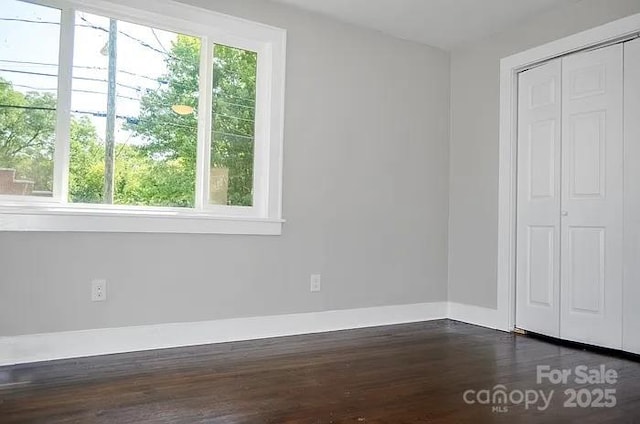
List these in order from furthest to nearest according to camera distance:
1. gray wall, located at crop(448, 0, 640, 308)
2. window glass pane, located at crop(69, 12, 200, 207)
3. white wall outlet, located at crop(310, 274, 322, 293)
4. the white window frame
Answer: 1. gray wall, located at crop(448, 0, 640, 308)
2. white wall outlet, located at crop(310, 274, 322, 293)
3. window glass pane, located at crop(69, 12, 200, 207)
4. the white window frame

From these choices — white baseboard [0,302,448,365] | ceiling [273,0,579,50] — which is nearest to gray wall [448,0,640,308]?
ceiling [273,0,579,50]

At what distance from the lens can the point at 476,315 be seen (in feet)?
13.2

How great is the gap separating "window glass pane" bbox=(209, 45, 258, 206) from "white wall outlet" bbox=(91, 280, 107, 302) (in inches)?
33.5

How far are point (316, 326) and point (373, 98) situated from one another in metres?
1.81

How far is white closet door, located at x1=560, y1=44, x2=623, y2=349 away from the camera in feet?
10.3

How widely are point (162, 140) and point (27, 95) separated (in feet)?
2.53

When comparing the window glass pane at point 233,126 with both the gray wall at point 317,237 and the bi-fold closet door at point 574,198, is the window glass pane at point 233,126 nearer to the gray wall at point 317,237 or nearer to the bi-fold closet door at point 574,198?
the gray wall at point 317,237

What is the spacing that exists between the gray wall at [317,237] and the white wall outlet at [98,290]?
3cm

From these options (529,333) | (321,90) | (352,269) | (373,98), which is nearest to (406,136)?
(373,98)

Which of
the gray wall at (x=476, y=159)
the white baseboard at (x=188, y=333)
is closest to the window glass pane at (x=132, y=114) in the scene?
the white baseboard at (x=188, y=333)

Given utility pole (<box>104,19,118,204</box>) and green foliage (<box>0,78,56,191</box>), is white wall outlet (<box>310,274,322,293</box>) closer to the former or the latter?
utility pole (<box>104,19,118,204</box>)

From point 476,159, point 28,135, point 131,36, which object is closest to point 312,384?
point 28,135

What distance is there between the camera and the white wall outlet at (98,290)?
2869 millimetres

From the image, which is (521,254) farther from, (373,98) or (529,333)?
(373,98)
